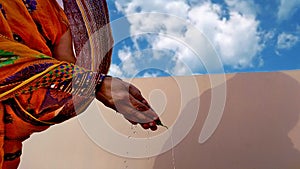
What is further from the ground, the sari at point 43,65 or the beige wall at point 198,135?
the beige wall at point 198,135

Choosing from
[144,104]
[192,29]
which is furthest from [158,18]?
[144,104]

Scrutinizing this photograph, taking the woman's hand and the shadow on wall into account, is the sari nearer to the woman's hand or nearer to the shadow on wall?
the woman's hand

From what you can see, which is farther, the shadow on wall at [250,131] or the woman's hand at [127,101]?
the shadow on wall at [250,131]

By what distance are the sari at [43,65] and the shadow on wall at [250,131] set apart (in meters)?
2.21

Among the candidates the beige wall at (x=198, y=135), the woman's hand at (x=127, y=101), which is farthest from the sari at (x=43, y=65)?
the beige wall at (x=198, y=135)

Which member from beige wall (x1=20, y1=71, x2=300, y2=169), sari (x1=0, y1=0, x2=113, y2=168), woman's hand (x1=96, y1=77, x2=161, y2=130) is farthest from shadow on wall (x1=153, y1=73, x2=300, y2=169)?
woman's hand (x1=96, y1=77, x2=161, y2=130)

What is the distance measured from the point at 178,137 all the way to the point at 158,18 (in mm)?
2312

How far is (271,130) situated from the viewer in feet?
10.9

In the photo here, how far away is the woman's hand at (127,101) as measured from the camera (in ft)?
2.33

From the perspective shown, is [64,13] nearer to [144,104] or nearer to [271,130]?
[144,104]

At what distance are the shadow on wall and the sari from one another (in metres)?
2.21

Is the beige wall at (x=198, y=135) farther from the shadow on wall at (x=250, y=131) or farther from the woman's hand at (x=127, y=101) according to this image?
the woman's hand at (x=127, y=101)

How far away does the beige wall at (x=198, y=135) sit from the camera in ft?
10.6

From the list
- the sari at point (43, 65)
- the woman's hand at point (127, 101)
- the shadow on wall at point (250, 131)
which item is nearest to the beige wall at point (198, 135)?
the shadow on wall at point (250, 131)
